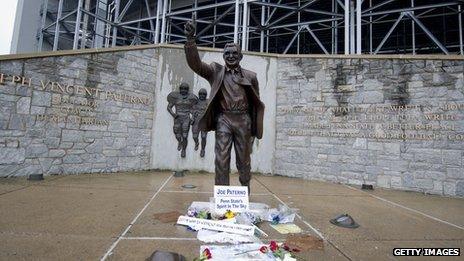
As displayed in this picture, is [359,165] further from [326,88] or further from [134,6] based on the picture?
[134,6]

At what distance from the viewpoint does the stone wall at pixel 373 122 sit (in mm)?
6102

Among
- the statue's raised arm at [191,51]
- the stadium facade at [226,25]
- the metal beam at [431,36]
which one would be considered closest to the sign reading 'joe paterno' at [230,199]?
the statue's raised arm at [191,51]

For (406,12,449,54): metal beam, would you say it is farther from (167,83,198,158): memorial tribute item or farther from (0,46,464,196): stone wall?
(167,83,198,158): memorial tribute item

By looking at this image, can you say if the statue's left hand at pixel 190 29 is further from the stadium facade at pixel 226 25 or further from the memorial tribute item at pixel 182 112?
the stadium facade at pixel 226 25

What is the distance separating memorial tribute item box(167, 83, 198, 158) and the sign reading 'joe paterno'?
461 cm

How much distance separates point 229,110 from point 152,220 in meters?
Result: 1.52

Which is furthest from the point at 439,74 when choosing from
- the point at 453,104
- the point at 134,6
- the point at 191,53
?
the point at 134,6

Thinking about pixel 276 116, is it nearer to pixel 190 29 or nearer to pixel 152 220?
pixel 190 29

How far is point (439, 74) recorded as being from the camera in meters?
6.27

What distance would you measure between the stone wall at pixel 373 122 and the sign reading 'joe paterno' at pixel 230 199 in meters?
4.55

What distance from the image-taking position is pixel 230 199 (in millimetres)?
3252

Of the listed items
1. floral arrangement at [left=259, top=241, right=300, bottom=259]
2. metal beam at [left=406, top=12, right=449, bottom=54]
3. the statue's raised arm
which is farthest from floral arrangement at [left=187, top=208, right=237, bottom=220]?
metal beam at [left=406, top=12, right=449, bottom=54]

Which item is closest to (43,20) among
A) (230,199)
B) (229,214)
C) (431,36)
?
(230,199)

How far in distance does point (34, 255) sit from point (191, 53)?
2230 millimetres
